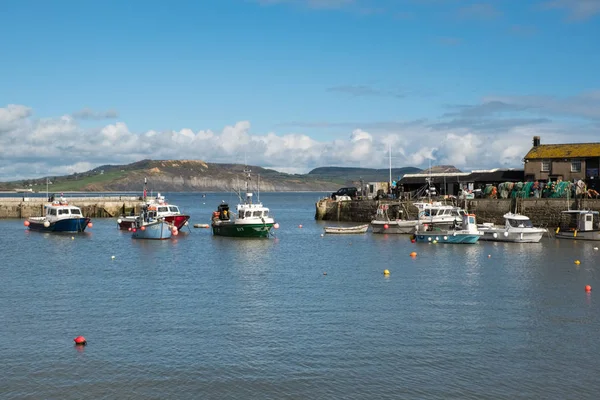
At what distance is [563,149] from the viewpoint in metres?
77.0

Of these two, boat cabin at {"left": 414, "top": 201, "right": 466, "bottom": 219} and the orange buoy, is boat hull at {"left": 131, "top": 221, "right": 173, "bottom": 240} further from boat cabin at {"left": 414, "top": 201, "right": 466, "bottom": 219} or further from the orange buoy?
the orange buoy

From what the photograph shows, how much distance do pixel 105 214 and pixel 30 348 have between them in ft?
266

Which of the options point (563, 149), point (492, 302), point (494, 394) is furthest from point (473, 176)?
point (494, 394)

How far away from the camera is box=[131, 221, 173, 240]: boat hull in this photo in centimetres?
6088

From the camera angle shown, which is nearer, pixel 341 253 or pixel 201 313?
pixel 201 313

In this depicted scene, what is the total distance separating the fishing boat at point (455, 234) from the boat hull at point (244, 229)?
12.1m

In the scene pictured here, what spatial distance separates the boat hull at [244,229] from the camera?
59.5m

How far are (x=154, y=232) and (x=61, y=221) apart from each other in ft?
42.1

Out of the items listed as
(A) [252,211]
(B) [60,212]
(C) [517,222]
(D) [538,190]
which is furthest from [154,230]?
(D) [538,190]

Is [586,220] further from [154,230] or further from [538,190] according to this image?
[154,230]

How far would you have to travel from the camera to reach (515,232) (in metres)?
55.5

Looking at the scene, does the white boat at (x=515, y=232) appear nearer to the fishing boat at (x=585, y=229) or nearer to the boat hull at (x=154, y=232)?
the fishing boat at (x=585, y=229)

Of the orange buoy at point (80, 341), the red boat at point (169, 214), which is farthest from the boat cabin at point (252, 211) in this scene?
the orange buoy at point (80, 341)

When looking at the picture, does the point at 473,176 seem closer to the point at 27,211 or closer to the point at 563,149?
the point at 563,149
